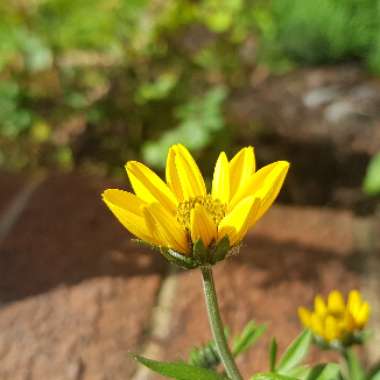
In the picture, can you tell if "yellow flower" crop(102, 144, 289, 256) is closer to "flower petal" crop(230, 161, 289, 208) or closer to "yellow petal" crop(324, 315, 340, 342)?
"flower petal" crop(230, 161, 289, 208)

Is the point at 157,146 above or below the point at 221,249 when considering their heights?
above

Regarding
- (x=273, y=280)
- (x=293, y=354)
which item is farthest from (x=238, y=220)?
(x=273, y=280)

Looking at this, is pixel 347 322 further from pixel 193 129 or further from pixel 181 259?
pixel 193 129

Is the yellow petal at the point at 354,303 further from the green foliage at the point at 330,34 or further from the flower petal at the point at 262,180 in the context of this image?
the green foliage at the point at 330,34

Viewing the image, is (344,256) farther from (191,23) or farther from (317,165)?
(191,23)

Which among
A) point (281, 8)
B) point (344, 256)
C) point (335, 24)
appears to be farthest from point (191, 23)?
point (344, 256)

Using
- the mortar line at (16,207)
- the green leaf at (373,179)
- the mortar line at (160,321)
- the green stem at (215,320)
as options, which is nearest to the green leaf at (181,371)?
the green stem at (215,320)
